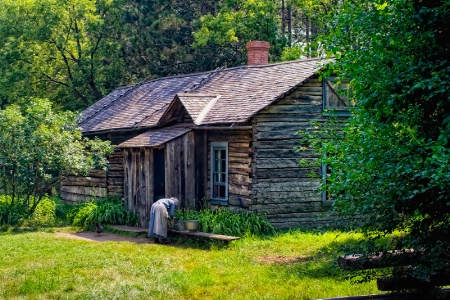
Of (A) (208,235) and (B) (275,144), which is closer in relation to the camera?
(A) (208,235)

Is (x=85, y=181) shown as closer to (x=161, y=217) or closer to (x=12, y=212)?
(x=12, y=212)

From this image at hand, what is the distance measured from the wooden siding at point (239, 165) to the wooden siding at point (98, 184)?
5351mm

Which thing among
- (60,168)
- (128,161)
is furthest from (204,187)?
(60,168)

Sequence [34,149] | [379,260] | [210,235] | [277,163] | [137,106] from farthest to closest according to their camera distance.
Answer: [137,106] < [34,149] < [277,163] < [210,235] < [379,260]

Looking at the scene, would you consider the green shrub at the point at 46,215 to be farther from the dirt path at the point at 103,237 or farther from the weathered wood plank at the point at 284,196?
the weathered wood plank at the point at 284,196

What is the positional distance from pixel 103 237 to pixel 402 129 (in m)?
11.5

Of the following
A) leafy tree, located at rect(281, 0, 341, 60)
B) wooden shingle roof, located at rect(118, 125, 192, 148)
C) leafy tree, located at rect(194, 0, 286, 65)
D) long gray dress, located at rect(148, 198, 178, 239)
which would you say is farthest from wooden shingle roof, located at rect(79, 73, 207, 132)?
leafy tree, located at rect(281, 0, 341, 60)

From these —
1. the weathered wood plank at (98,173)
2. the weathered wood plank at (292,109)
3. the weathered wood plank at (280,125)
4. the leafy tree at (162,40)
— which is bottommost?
the weathered wood plank at (98,173)

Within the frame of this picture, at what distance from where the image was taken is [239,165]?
56.7 feet

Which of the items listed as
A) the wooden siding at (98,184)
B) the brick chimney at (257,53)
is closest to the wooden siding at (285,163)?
the brick chimney at (257,53)

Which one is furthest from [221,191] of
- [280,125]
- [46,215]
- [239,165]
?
[46,215]

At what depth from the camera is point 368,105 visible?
746 cm

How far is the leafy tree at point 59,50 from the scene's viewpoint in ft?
98.8

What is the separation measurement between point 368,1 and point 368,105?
1.34m
